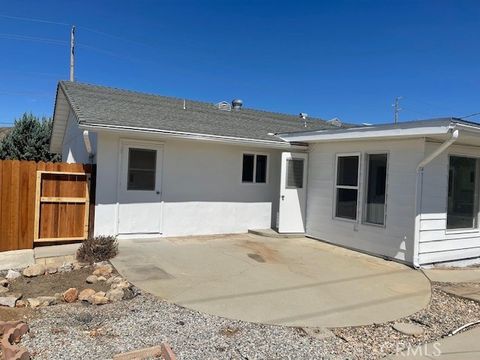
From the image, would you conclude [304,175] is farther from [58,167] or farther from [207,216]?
[58,167]

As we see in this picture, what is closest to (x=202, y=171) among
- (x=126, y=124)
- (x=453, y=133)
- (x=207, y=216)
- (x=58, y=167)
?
(x=207, y=216)

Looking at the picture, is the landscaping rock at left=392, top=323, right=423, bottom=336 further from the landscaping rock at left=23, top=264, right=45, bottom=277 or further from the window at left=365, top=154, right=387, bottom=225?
the landscaping rock at left=23, top=264, right=45, bottom=277

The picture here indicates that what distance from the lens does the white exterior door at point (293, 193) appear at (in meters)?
10.2

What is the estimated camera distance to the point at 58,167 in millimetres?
8281

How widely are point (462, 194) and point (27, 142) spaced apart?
20.8 meters

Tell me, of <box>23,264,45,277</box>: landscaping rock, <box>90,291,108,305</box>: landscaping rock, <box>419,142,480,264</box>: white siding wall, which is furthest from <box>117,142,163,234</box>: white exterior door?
<box>419,142,480,264</box>: white siding wall

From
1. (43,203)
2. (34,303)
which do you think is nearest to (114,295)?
(34,303)

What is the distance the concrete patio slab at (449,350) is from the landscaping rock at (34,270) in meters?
5.48

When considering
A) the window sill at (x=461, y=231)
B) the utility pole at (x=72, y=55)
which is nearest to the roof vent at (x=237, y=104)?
the window sill at (x=461, y=231)

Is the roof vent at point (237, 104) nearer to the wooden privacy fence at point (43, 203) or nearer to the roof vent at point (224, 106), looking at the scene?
the roof vent at point (224, 106)

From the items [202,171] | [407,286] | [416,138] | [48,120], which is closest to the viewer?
[407,286]

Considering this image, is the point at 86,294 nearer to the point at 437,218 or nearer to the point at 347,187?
the point at 347,187

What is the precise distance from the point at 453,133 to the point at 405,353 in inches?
164

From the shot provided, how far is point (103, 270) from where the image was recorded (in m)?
6.50
